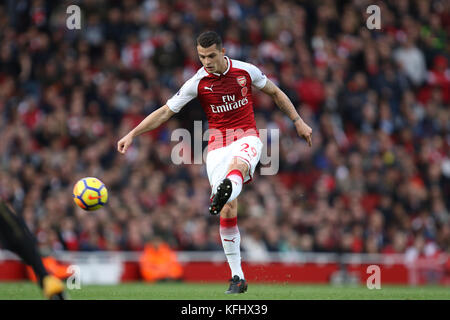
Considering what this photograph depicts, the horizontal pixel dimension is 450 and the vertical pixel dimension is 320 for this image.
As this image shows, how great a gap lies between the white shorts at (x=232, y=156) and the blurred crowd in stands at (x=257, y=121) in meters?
6.77

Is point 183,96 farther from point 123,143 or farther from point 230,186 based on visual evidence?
point 230,186

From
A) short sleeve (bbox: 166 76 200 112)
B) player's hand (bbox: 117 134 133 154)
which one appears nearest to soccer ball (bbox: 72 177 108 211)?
player's hand (bbox: 117 134 133 154)

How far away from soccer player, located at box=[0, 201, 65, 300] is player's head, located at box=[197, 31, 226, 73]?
10.5 feet

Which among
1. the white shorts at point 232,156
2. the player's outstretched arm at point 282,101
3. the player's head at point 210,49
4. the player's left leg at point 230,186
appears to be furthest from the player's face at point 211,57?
the player's left leg at point 230,186

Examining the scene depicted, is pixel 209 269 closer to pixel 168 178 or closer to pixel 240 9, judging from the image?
pixel 168 178

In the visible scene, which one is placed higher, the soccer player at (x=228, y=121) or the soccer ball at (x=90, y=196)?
the soccer player at (x=228, y=121)

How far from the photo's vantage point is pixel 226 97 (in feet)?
28.4

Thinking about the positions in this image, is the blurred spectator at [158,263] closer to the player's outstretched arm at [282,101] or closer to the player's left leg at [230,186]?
the player's outstretched arm at [282,101]

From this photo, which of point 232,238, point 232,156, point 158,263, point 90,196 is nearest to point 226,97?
point 232,156

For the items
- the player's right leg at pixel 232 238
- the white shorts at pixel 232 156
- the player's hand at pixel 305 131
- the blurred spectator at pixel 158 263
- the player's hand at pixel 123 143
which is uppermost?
the player's hand at pixel 305 131

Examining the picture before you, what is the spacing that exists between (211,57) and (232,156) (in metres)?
1.13

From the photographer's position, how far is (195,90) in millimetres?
8719

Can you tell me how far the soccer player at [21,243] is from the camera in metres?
5.82

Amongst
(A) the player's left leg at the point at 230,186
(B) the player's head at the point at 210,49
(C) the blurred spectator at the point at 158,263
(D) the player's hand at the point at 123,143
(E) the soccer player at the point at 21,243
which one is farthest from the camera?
(C) the blurred spectator at the point at 158,263
